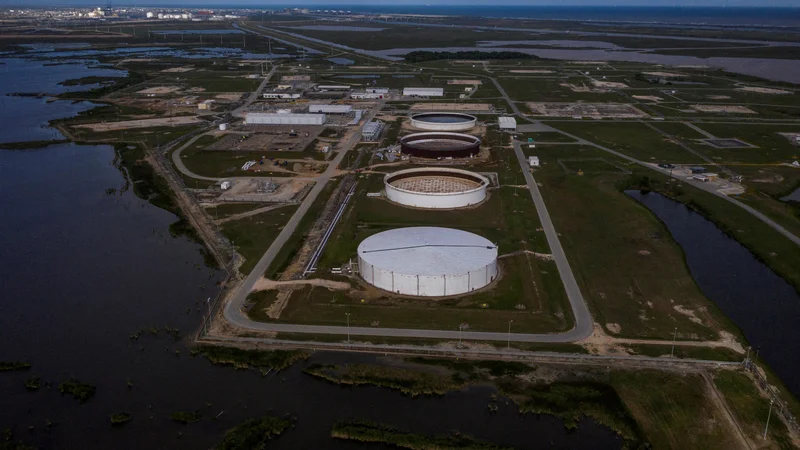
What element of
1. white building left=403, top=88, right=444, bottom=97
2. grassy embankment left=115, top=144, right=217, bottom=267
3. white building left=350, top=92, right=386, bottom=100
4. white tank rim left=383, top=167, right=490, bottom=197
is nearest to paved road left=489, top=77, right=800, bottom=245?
white tank rim left=383, top=167, right=490, bottom=197

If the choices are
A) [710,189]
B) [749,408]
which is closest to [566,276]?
[749,408]

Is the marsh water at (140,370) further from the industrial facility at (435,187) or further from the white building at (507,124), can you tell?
the white building at (507,124)

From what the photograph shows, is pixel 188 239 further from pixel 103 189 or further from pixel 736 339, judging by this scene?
pixel 736 339

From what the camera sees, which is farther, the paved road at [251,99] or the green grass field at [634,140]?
the paved road at [251,99]

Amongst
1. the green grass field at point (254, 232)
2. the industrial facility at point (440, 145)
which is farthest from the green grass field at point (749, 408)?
the industrial facility at point (440, 145)

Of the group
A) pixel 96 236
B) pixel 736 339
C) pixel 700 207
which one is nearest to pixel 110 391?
pixel 96 236
